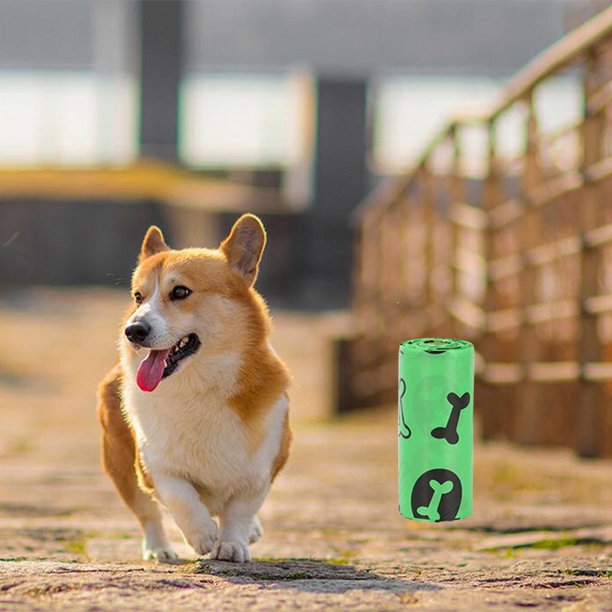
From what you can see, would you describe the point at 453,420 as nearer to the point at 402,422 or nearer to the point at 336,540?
the point at 402,422

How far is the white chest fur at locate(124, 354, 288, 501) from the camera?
262 cm

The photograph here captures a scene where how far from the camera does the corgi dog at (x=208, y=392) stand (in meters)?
2.56

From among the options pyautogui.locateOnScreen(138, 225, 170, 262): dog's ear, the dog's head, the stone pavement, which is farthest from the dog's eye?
the stone pavement

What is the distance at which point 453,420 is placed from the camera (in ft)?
7.48

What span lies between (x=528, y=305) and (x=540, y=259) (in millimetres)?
219

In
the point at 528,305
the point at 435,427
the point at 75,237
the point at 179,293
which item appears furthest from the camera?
the point at 75,237

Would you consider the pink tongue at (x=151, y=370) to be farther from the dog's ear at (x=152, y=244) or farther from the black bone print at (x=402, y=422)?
the black bone print at (x=402, y=422)

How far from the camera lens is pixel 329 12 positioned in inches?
1188

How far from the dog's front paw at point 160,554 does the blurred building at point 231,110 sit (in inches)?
104

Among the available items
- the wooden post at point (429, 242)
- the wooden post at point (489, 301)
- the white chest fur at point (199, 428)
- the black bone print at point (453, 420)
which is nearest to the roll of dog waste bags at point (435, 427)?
the black bone print at point (453, 420)

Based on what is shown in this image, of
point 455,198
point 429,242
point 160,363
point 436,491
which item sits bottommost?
point 436,491

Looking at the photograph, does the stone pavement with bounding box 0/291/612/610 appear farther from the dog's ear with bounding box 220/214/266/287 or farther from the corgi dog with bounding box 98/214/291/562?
the dog's ear with bounding box 220/214/266/287

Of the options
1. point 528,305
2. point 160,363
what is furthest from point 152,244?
point 528,305

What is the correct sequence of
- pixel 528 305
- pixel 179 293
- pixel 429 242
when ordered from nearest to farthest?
1. pixel 179 293
2. pixel 528 305
3. pixel 429 242
